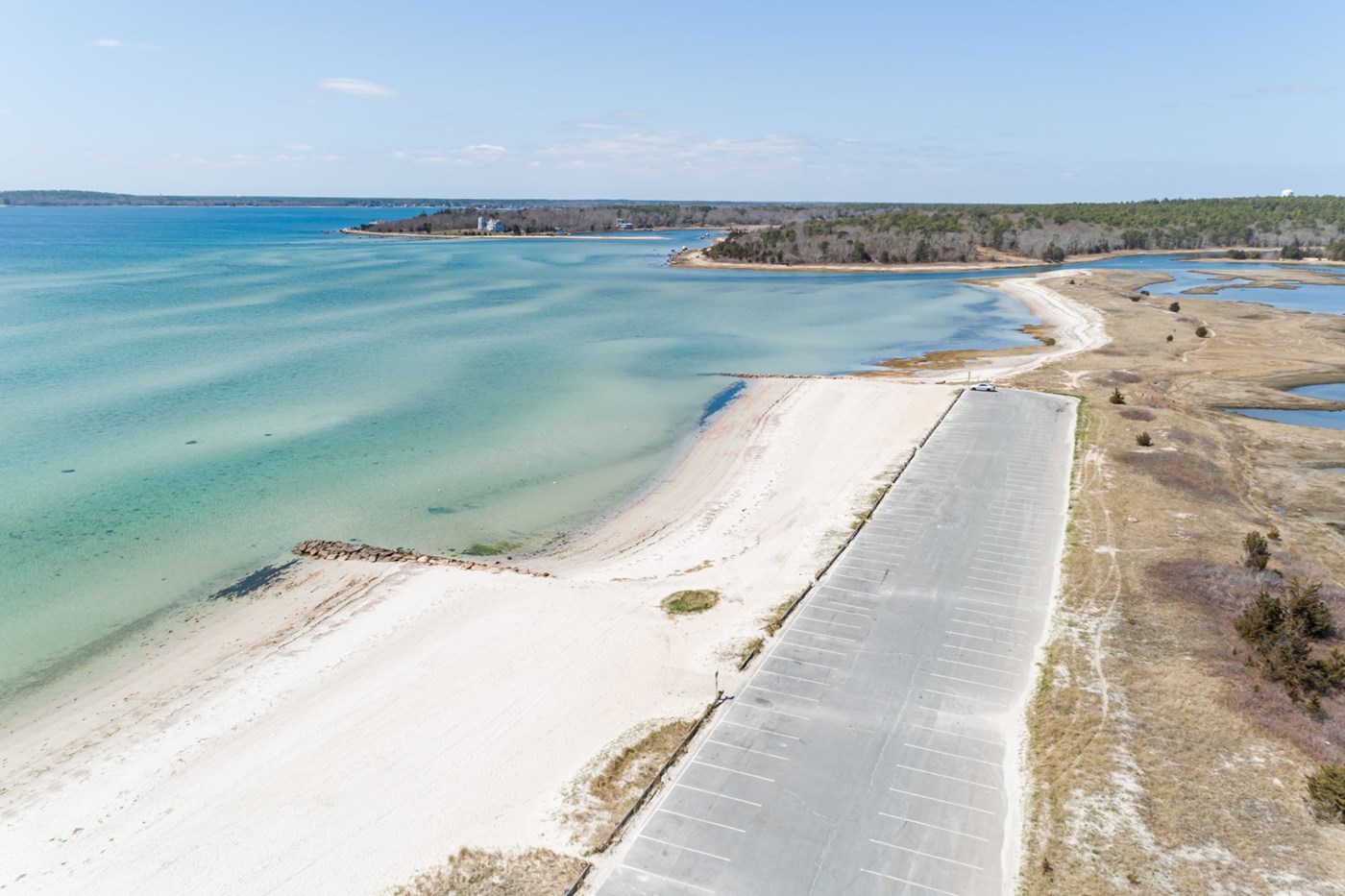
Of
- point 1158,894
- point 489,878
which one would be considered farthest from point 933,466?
point 489,878

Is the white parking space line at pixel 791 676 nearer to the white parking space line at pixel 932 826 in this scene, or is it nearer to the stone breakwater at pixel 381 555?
the white parking space line at pixel 932 826

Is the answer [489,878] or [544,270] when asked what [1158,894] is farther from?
[544,270]

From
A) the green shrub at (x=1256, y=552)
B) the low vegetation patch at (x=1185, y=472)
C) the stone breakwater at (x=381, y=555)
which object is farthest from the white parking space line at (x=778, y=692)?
the low vegetation patch at (x=1185, y=472)

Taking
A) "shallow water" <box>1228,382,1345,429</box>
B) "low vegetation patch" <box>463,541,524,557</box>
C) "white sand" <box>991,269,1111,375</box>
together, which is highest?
"white sand" <box>991,269,1111,375</box>

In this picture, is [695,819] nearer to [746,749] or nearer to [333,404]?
[746,749]

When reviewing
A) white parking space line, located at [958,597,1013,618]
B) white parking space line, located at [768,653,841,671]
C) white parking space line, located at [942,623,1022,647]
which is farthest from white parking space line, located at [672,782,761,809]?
white parking space line, located at [958,597,1013,618]

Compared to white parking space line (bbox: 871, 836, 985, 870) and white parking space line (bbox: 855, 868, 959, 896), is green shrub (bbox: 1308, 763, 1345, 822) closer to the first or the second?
white parking space line (bbox: 871, 836, 985, 870)
